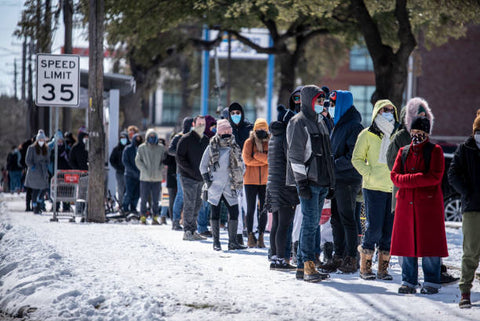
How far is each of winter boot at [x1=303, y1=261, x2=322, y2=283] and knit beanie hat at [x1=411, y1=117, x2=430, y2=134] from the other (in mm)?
1904

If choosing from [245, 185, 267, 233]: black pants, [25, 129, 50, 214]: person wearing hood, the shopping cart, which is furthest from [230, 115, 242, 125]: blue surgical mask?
[25, 129, 50, 214]: person wearing hood

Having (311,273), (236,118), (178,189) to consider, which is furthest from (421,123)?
(178,189)

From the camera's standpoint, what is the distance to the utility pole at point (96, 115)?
692 inches

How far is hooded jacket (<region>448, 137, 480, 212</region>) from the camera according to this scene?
736 cm

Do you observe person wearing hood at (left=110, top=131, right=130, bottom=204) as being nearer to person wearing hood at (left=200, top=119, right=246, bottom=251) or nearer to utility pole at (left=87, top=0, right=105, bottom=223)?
utility pole at (left=87, top=0, right=105, bottom=223)

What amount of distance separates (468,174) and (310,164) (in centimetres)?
179

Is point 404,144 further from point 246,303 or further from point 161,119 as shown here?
point 161,119

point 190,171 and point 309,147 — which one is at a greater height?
point 309,147

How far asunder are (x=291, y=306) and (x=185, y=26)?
114ft

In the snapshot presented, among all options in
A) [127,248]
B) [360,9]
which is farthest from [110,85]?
[127,248]

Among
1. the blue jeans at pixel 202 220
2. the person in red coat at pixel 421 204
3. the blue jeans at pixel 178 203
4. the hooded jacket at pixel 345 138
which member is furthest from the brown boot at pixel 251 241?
the person in red coat at pixel 421 204

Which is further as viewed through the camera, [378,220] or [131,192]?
[131,192]

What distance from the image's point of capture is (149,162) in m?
17.0

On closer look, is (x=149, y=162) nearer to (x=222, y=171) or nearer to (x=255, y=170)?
(x=255, y=170)
